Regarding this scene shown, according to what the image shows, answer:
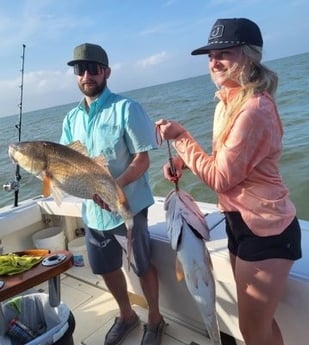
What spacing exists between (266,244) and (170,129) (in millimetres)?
697

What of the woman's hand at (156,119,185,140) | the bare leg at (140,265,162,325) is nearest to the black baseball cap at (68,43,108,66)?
the woman's hand at (156,119,185,140)

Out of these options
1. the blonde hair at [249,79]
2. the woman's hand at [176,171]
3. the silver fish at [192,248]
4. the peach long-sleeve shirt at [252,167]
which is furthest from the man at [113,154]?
the blonde hair at [249,79]

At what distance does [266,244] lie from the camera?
1662 mm

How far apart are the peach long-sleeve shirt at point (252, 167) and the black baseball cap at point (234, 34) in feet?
0.87

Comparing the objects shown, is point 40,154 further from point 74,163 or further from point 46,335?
point 46,335

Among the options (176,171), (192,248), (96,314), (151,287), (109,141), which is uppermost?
(109,141)

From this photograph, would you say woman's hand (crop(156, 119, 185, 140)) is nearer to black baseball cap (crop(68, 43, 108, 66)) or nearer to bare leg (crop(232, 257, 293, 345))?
bare leg (crop(232, 257, 293, 345))

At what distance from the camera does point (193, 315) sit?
2.87 meters

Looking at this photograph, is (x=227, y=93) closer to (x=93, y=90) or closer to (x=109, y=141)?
(x=109, y=141)

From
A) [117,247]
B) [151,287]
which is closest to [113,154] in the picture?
[117,247]

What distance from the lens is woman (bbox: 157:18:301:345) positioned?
1560mm

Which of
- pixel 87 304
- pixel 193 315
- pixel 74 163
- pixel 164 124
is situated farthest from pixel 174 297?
pixel 164 124

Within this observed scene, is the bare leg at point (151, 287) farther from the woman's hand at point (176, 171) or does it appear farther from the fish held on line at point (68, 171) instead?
the woman's hand at point (176, 171)

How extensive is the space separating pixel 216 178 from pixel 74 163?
0.86 meters
